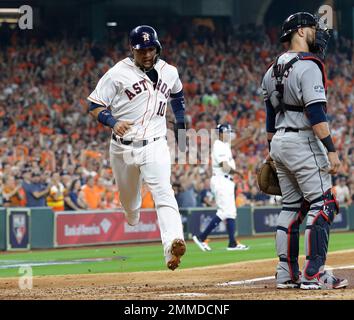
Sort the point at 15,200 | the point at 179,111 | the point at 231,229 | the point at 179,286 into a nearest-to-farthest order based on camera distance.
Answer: the point at 179,286, the point at 179,111, the point at 231,229, the point at 15,200

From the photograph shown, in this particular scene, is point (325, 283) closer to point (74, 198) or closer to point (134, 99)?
point (134, 99)

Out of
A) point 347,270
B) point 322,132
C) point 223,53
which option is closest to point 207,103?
point 223,53

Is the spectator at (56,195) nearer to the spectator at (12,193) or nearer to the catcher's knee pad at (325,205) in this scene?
the spectator at (12,193)

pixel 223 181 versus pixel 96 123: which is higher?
pixel 96 123

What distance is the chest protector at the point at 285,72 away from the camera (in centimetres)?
746

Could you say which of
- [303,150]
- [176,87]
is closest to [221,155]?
[176,87]

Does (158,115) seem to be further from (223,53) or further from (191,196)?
(223,53)

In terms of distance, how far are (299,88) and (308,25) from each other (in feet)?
1.98

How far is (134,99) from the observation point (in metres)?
8.31

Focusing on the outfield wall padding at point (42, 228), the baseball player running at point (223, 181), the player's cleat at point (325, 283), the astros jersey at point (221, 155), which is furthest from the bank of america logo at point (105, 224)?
the player's cleat at point (325, 283)

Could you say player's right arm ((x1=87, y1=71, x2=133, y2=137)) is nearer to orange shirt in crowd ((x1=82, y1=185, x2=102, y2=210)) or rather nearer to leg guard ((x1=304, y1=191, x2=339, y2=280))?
leg guard ((x1=304, y1=191, x2=339, y2=280))

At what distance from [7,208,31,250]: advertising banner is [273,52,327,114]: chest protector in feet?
33.1

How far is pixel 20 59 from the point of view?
25781 mm

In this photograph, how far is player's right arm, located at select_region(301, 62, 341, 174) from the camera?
732 centimetres
